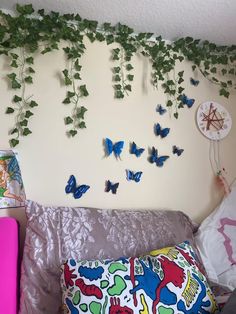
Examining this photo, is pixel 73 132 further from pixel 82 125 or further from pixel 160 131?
pixel 160 131

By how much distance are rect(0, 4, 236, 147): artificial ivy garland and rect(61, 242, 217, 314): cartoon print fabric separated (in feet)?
2.42

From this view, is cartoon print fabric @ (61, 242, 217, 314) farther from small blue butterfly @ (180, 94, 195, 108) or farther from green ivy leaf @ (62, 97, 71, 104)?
small blue butterfly @ (180, 94, 195, 108)

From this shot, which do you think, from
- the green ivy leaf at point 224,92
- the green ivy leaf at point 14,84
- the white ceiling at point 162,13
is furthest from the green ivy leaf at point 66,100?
the green ivy leaf at point 224,92

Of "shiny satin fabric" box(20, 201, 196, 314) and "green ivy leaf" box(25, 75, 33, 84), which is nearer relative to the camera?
"shiny satin fabric" box(20, 201, 196, 314)

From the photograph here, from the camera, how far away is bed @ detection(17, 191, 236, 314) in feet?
3.79

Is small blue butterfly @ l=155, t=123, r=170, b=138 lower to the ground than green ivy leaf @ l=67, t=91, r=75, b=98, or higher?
lower

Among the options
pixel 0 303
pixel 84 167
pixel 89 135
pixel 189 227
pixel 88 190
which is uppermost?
pixel 89 135

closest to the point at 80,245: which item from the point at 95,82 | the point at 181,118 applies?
the point at 95,82

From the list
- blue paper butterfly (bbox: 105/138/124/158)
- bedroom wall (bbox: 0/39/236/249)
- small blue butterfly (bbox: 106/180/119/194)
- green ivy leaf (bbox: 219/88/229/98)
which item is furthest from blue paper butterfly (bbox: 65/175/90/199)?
green ivy leaf (bbox: 219/88/229/98)

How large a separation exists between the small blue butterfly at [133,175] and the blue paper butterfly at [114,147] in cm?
12

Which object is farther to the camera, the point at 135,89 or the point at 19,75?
the point at 135,89

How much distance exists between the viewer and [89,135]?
169 centimetres

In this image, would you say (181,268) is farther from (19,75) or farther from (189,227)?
(19,75)

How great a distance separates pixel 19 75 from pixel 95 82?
41 centimetres
